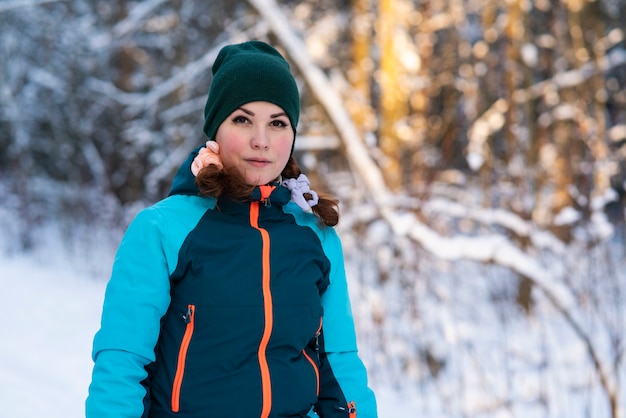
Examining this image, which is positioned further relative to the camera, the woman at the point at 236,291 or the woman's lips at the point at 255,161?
the woman's lips at the point at 255,161

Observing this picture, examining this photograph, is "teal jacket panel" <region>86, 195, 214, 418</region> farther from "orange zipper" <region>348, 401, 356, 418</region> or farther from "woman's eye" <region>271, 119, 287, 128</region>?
"orange zipper" <region>348, 401, 356, 418</region>

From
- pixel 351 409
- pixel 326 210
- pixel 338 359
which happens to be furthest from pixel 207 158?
pixel 351 409

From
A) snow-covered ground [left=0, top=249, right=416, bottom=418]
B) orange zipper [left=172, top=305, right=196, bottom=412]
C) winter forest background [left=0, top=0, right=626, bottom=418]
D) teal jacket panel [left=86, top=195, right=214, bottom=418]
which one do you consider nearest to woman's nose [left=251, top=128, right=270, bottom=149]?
teal jacket panel [left=86, top=195, right=214, bottom=418]

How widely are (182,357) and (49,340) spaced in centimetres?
420

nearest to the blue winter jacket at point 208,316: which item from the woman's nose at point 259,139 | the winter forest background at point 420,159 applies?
the woman's nose at point 259,139

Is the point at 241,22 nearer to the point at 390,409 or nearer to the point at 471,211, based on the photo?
the point at 471,211

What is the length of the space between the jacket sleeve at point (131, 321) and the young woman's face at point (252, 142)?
0.84ft

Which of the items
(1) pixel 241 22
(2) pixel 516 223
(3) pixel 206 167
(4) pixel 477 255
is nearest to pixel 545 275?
(4) pixel 477 255

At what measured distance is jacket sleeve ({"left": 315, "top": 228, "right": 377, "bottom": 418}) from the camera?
64.8 inches

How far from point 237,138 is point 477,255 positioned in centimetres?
211

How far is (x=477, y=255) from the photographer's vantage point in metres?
3.40

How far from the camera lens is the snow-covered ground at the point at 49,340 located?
139 inches

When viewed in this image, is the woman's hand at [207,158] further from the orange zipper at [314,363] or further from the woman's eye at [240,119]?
the orange zipper at [314,363]

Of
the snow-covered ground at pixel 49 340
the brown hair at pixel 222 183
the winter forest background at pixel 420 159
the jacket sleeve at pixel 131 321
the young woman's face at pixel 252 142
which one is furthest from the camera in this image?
the winter forest background at pixel 420 159
